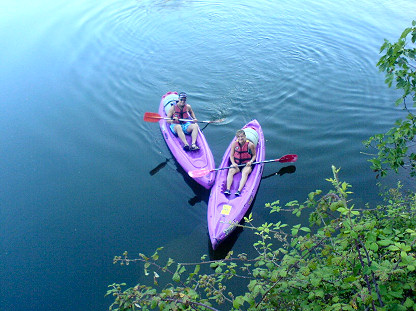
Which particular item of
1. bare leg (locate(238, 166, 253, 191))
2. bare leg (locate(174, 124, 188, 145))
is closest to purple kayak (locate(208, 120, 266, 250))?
bare leg (locate(238, 166, 253, 191))

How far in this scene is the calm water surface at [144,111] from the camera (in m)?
6.40

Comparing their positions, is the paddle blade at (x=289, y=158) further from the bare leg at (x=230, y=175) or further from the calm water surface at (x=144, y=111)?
the bare leg at (x=230, y=175)

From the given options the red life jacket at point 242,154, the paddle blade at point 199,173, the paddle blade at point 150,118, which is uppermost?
the paddle blade at point 150,118

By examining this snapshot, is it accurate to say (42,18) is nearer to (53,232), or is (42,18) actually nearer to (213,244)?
(53,232)

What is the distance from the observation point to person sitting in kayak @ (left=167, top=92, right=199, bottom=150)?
8.20 m

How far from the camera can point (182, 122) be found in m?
8.77

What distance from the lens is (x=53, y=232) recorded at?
6684mm

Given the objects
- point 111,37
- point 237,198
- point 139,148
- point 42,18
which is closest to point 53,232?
point 139,148

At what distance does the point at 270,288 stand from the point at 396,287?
96 centimetres

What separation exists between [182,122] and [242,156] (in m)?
2.32

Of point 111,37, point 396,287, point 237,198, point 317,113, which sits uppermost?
point 111,37

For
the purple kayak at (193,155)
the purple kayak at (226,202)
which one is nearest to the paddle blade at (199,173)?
the purple kayak at (193,155)

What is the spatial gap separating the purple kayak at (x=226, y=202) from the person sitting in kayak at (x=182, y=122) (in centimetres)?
108

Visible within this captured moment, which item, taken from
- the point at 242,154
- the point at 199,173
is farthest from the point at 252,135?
the point at 199,173
